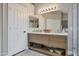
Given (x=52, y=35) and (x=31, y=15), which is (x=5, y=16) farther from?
(x=52, y=35)

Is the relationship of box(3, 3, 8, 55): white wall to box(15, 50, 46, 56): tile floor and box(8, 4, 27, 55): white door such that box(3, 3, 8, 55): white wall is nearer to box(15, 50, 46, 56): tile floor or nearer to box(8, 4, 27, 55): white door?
box(8, 4, 27, 55): white door

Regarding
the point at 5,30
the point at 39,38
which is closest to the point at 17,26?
the point at 5,30

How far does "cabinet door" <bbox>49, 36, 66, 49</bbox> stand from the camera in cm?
128

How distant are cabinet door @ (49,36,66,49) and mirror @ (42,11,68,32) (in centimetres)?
9

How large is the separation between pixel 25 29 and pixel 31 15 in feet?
0.63

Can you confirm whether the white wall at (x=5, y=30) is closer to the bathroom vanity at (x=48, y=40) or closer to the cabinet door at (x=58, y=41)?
the bathroom vanity at (x=48, y=40)

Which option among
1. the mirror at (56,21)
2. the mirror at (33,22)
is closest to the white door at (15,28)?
the mirror at (33,22)

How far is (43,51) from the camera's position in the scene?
4.39ft

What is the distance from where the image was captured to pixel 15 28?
51.8 inches

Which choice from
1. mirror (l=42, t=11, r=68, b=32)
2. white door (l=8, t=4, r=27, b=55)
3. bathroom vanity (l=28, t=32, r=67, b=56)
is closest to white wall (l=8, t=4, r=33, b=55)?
white door (l=8, t=4, r=27, b=55)

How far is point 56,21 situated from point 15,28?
1.68 feet

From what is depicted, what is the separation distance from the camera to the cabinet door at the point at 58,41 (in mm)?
1275

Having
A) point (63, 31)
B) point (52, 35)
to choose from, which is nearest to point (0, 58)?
point (52, 35)

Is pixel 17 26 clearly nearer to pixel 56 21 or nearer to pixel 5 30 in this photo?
pixel 5 30
